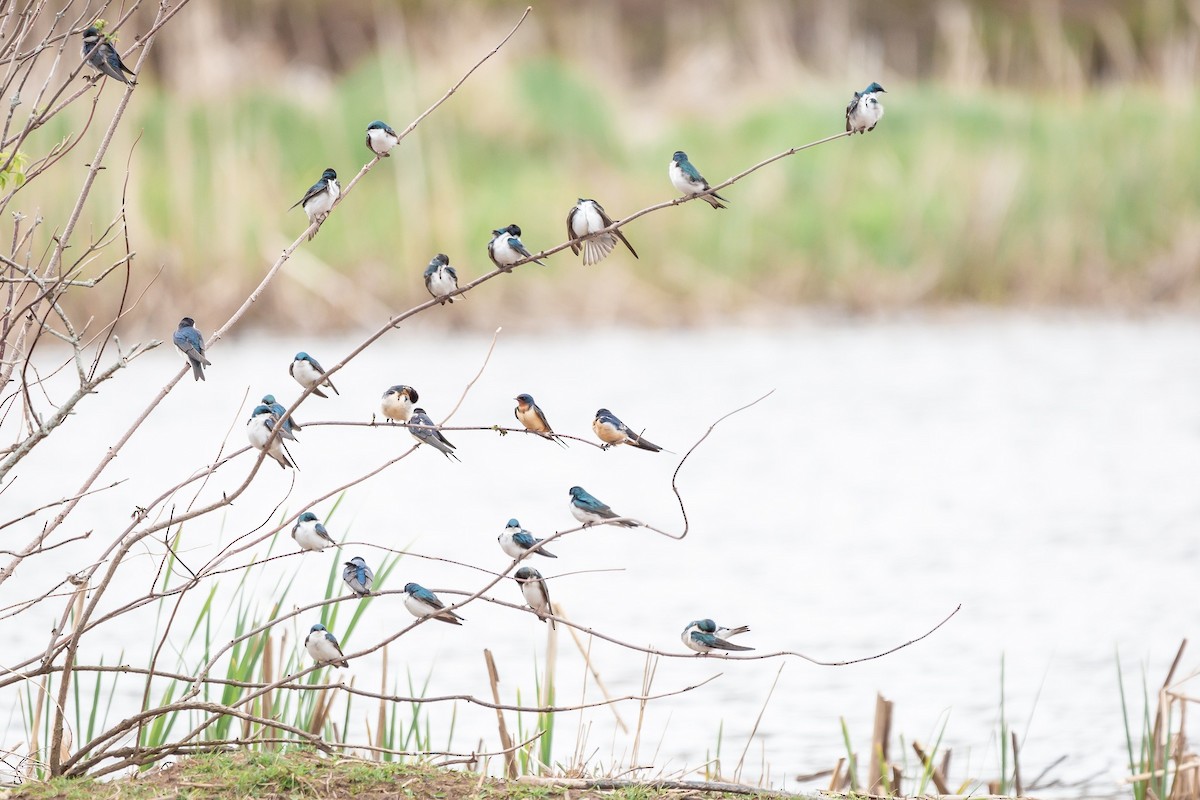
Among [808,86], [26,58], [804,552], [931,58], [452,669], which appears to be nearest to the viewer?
[26,58]

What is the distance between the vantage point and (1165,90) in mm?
22969

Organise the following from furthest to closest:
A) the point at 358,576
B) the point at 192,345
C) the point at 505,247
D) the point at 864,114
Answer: the point at 192,345 < the point at 505,247 < the point at 358,576 < the point at 864,114

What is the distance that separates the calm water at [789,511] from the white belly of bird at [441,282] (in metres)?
0.72

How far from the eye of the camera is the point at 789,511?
14328 mm

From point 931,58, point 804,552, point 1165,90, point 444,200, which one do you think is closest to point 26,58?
point 804,552

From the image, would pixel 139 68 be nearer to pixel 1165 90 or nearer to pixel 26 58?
pixel 26 58

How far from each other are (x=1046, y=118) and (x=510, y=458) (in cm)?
937

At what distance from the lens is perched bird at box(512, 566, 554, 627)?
4.76 meters

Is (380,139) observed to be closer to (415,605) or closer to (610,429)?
(610,429)

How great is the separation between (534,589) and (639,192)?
15398 mm

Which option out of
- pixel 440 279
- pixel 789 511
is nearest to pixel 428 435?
pixel 440 279

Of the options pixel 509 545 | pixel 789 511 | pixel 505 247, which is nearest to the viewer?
pixel 509 545

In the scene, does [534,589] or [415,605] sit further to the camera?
[534,589]

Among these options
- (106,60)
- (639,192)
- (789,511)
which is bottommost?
(106,60)
